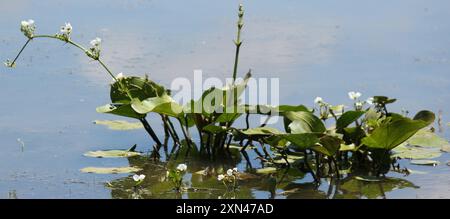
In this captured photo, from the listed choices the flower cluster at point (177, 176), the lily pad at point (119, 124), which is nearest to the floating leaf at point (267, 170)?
the flower cluster at point (177, 176)

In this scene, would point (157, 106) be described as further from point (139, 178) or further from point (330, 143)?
point (330, 143)

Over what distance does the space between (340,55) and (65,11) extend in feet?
7.82

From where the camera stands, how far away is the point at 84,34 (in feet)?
25.1

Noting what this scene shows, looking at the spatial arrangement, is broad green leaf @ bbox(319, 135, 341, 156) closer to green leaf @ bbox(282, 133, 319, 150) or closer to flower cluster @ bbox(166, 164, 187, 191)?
green leaf @ bbox(282, 133, 319, 150)

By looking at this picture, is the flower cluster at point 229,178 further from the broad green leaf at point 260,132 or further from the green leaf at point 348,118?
the green leaf at point 348,118

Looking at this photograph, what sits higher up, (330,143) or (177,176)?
(330,143)

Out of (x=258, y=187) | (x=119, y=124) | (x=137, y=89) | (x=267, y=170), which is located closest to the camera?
(x=258, y=187)

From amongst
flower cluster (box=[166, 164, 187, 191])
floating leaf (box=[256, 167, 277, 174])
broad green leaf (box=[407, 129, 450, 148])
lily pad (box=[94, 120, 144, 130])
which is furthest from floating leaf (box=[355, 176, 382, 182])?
lily pad (box=[94, 120, 144, 130])

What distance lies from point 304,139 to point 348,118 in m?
0.39

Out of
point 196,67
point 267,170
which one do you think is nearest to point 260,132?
point 267,170

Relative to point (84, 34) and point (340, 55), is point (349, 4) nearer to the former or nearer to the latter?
point (340, 55)

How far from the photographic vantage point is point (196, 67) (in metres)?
6.84
